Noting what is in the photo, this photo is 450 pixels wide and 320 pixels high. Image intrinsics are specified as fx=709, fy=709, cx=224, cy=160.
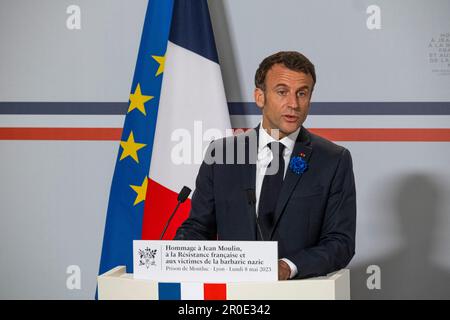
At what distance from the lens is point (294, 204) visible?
246 cm

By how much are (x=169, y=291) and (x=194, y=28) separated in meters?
2.05

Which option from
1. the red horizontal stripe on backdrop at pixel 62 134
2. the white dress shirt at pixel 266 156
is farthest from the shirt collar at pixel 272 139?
the red horizontal stripe on backdrop at pixel 62 134

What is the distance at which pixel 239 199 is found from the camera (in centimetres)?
253

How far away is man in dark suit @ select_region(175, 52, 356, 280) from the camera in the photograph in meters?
2.46

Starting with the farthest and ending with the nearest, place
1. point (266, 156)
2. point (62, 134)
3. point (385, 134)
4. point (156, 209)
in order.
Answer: point (62, 134), point (385, 134), point (156, 209), point (266, 156)

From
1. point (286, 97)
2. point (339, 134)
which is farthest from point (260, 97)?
point (339, 134)

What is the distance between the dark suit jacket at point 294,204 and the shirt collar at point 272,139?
2cm

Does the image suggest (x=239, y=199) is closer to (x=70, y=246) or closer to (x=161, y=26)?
(x=161, y=26)

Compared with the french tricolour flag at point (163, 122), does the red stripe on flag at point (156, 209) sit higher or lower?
lower

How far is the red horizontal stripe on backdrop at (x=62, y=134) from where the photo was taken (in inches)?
162

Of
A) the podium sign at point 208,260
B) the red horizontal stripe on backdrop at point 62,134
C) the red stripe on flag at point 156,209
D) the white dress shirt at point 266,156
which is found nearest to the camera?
the podium sign at point 208,260

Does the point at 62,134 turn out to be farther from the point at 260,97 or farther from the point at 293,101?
the point at 293,101

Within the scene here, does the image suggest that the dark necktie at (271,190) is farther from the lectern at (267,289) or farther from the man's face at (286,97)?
the lectern at (267,289)

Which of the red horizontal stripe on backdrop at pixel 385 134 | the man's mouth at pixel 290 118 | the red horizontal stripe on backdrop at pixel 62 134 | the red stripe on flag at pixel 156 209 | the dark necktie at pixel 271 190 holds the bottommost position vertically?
the red stripe on flag at pixel 156 209
